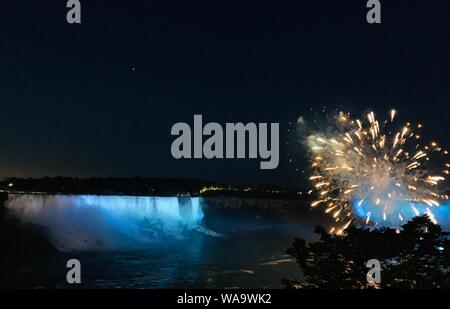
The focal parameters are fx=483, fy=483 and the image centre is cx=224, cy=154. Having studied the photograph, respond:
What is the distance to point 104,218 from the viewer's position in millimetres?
50375

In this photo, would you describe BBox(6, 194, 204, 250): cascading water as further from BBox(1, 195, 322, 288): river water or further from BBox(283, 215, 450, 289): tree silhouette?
BBox(283, 215, 450, 289): tree silhouette

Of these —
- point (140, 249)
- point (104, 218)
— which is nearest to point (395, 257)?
point (140, 249)

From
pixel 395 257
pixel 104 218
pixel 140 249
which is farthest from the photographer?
pixel 104 218

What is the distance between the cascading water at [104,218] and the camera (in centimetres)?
4119

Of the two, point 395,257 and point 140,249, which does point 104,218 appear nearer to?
point 140,249

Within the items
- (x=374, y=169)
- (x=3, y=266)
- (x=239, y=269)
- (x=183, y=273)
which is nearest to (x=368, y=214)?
(x=374, y=169)

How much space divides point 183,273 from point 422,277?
74.0ft

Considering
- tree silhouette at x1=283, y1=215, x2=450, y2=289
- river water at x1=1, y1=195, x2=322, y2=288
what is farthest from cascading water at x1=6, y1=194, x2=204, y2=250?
tree silhouette at x1=283, y1=215, x2=450, y2=289

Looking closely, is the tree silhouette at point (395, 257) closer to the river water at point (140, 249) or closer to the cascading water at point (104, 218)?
the river water at point (140, 249)

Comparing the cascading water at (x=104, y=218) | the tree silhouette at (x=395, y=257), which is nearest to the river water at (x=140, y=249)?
the cascading water at (x=104, y=218)

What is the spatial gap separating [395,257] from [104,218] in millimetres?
46756

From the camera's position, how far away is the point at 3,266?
2948cm

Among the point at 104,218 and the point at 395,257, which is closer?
the point at 395,257
